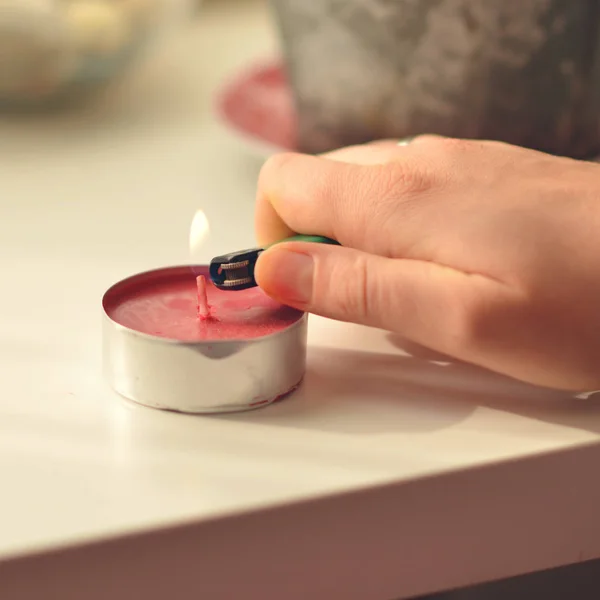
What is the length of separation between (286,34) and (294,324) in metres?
0.34

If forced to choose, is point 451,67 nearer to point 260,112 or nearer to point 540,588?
point 260,112

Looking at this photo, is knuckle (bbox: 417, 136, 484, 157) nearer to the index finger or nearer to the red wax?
the index finger

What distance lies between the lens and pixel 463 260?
0.45 meters

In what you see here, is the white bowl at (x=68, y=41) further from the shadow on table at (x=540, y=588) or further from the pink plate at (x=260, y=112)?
the shadow on table at (x=540, y=588)

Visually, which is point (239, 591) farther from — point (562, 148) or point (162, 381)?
point (562, 148)

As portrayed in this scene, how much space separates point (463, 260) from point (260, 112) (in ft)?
1.51

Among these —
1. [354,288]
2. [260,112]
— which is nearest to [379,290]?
[354,288]

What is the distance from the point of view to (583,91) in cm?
70

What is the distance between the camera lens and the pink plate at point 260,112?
0.82 meters

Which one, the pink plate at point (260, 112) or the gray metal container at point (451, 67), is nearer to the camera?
the gray metal container at point (451, 67)

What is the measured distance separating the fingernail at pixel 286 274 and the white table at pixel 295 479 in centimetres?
5

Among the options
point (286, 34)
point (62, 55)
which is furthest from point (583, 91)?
point (62, 55)

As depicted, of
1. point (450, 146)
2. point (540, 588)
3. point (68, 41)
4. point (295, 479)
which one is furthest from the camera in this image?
point (68, 41)

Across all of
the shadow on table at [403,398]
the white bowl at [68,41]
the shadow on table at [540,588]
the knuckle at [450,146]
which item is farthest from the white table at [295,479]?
the white bowl at [68,41]
